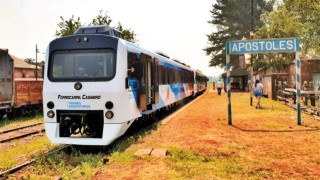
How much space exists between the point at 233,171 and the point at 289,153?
2405 millimetres

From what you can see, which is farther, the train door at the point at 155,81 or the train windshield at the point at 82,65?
the train door at the point at 155,81

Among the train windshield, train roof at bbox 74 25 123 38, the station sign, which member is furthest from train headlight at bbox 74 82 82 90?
the station sign

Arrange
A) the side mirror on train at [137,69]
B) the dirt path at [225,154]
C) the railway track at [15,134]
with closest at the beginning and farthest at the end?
the dirt path at [225,154] → the side mirror on train at [137,69] → the railway track at [15,134]

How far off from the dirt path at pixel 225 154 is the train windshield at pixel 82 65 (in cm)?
218

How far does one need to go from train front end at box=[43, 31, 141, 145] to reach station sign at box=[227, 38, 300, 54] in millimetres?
5922

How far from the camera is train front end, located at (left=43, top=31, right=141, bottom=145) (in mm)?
8852

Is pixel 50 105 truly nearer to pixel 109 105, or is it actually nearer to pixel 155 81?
pixel 109 105

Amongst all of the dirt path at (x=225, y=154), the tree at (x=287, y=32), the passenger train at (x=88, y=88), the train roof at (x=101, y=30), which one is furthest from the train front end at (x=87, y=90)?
the tree at (x=287, y=32)

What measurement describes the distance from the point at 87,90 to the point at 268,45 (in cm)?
781

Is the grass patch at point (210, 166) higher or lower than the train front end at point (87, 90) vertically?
lower

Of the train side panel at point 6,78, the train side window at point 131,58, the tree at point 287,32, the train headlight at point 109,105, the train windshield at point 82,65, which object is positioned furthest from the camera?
the tree at point 287,32

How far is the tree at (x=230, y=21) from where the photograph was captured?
200ft

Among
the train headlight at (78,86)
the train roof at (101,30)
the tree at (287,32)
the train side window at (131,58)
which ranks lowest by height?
the train headlight at (78,86)

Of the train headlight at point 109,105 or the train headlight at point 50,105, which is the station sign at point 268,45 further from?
the train headlight at point 50,105
